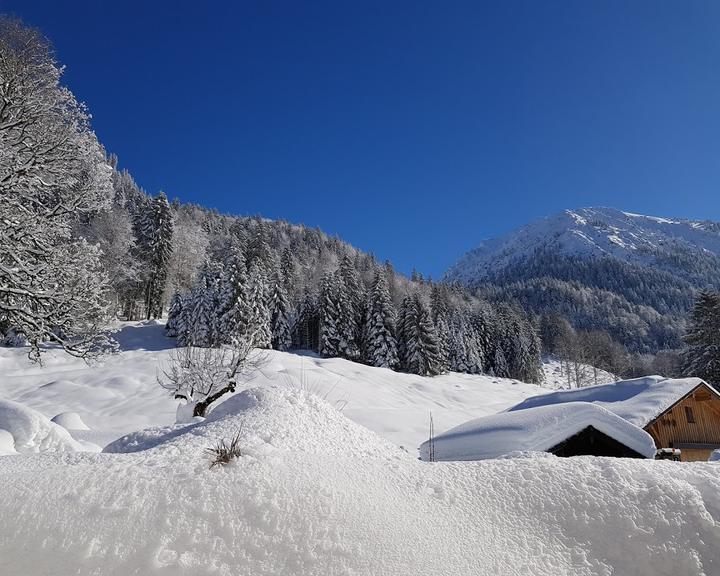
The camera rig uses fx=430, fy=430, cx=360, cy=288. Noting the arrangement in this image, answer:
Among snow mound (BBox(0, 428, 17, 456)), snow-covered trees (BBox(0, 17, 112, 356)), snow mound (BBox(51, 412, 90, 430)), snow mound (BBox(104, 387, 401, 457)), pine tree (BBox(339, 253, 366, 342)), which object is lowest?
snow mound (BBox(51, 412, 90, 430))

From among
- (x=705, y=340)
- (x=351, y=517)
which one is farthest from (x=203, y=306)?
(x=705, y=340)

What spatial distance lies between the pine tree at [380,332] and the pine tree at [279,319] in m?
10.8

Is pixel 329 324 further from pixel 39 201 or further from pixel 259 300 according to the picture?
pixel 39 201

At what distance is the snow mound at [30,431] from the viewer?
27.4ft

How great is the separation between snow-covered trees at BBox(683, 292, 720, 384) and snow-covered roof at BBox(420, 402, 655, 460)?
3252cm

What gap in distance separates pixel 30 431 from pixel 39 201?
4571 mm

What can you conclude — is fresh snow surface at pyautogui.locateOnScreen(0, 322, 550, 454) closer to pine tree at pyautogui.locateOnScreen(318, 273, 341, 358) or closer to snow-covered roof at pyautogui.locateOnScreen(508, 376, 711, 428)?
snow-covered roof at pyautogui.locateOnScreen(508, 376, 711, 428)

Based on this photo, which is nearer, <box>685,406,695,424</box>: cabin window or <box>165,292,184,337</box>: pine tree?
<box>685,406,695,424</box>: cabin window

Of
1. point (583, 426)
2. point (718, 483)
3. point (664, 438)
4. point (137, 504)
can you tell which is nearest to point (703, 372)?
point (664, 438)

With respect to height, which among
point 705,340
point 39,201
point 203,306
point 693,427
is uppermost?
point 203,306

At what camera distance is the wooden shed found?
18531mm

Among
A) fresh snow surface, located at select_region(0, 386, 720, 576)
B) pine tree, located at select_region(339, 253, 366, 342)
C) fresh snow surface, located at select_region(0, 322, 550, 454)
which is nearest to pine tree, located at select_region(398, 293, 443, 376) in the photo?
pine tree, located at select_region(339, 253, 366, 342)

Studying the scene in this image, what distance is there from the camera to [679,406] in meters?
19.5

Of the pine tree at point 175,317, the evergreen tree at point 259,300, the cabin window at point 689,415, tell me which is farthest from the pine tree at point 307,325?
the cabin window at point 689,415
